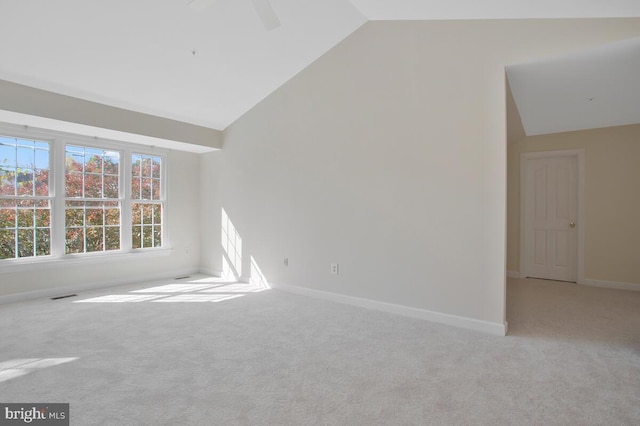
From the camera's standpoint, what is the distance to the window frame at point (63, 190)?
4.15 metres

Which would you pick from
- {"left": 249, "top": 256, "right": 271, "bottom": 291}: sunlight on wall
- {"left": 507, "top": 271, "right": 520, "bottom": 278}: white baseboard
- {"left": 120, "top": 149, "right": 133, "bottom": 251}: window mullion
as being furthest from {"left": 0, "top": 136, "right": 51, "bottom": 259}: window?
{"left": 507, "top": 271, "right": 520, "bottom": 278}: white baseboard

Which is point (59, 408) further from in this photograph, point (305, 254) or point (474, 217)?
point (474, 217)

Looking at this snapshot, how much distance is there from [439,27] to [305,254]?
294 centimetres

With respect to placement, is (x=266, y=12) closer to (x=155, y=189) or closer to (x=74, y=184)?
(x=74, y=184)

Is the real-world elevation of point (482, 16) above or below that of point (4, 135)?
above

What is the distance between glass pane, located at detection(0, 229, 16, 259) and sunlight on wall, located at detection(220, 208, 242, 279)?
256 cm

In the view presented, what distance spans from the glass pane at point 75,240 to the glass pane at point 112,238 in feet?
1.03

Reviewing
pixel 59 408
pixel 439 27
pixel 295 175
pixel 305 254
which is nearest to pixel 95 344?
pixel 59 408

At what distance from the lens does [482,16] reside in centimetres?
302

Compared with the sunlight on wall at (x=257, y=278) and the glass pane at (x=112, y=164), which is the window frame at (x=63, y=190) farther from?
the sunlight on wall at (x=257, y=278)

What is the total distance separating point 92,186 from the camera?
4.79m

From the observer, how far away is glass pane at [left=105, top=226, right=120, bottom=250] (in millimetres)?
4949

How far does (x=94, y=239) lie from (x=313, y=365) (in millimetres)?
4027

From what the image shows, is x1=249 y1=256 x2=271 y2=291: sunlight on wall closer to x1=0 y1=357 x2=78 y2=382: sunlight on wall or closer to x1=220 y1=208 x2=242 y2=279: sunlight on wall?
x1=220 y1=208 x2=242 y2=279: sunlight on wall
